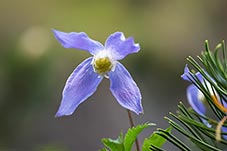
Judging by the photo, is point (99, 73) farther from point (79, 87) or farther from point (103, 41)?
point (103, 41)

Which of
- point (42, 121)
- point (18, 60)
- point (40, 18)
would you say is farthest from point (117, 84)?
point (40, 18)


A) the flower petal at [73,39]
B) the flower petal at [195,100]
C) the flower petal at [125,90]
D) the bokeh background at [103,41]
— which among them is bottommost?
the flower petal at [195,100]

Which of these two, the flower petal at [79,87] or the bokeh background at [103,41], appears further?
the bokeh background at [103,41]

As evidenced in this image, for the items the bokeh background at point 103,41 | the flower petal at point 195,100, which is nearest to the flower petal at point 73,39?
the flower petal at point 195,100

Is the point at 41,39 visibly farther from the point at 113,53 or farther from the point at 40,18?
the point at 113,53

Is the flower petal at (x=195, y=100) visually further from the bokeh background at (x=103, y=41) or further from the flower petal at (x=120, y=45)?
the bokeh background at (x=103, y=41)

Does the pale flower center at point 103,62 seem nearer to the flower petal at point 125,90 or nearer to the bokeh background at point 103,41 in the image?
the flower petal at point 125,90

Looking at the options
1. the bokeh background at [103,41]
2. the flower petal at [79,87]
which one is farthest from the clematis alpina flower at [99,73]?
the bokeh background at [103,41]

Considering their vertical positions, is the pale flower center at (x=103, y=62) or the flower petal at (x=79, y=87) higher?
the pale flower center at (x=103, y=62)
